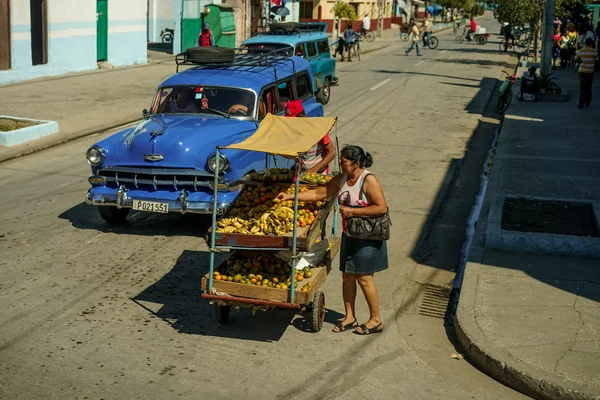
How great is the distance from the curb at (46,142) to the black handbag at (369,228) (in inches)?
387

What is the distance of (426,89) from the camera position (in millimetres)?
27844

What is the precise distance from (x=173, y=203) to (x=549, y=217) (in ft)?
16.0

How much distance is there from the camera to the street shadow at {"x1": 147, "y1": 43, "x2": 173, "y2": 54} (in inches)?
1519

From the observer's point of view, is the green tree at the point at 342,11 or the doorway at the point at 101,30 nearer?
the doorway at the point at 101,30

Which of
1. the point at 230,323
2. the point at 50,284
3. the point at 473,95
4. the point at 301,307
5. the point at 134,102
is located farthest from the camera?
the point at 473,95

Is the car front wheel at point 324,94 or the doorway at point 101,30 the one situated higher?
the doorway at point 101,30

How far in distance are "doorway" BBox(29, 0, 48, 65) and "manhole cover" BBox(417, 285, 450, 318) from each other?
20.5 meters

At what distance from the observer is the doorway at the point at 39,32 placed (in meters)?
26.7

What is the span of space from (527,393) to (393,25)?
79.9m

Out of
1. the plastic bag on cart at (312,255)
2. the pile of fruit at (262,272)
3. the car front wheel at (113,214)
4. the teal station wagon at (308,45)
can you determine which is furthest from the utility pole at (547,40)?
the pile of fruit at (262,272)

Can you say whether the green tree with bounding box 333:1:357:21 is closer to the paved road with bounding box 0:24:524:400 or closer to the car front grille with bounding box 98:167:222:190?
the paved road with bounding box 0:24:524:400

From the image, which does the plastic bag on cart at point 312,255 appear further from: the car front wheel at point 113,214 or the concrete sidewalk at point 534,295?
the car front wheel at point 113,214

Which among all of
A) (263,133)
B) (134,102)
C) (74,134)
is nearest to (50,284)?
(263,133)

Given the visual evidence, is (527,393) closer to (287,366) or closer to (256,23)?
(287,366)
